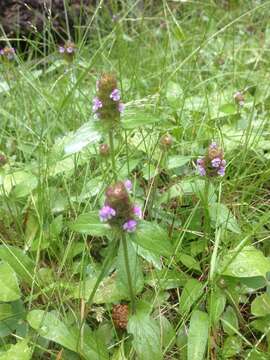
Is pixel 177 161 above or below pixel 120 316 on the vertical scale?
above

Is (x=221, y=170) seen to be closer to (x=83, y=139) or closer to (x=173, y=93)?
(x=83, y=139)

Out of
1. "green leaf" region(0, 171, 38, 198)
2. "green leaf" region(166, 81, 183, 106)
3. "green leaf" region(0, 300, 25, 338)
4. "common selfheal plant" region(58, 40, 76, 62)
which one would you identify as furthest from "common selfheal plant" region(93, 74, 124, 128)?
"common selfheal plant" region(58, 40, 76, 62)

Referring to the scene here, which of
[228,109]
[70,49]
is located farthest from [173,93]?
[70,49]

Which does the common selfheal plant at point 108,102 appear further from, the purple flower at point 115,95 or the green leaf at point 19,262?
the green leaf at point 19,262

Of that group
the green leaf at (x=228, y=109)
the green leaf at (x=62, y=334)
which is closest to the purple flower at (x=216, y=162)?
the green leaf at (x=62, y=334)

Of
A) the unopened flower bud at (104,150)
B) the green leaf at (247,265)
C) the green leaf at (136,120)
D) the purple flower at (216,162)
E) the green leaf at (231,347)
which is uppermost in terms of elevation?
the green leaf at (136,120)

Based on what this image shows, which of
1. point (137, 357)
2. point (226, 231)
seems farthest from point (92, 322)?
point (226, 231)
